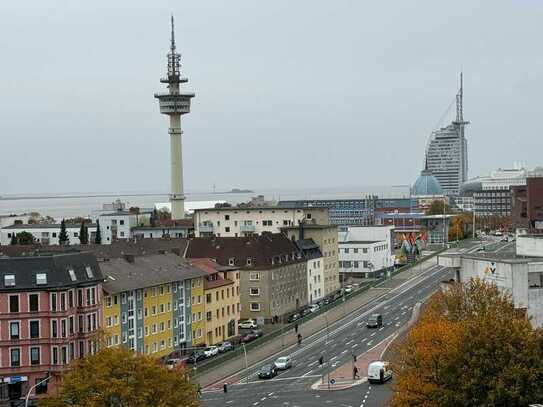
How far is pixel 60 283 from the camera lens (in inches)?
2393

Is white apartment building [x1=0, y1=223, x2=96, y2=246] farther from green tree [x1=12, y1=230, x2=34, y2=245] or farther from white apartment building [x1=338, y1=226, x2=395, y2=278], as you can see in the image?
white apartment building [x1=338, y1=226, x2=395, y2=278]

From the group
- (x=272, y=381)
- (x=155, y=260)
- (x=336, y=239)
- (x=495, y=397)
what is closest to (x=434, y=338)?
(x=495, y=397)

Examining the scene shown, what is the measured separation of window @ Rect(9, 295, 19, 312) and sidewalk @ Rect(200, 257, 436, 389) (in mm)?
11737

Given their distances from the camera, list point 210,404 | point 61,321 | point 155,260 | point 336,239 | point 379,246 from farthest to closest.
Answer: point 379,246 < point 336,239 < point 155,260 < point 61,321 < point 210,404

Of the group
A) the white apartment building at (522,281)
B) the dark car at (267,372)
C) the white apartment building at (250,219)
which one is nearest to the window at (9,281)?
the dark car at (267,372)

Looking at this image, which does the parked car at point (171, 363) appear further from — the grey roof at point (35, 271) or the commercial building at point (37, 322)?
the grey roof at point (35, 271)

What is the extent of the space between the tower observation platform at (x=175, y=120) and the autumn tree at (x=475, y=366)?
127 metres

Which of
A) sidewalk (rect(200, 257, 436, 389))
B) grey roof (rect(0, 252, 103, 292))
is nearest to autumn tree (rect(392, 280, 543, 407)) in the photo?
sidewalk (rect(200, 257, 436, 389))

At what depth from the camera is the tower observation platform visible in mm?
172125

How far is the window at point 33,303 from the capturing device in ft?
199

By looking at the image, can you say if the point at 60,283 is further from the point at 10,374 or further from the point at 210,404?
the point at 210,404

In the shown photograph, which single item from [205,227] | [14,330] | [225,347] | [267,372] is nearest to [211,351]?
[225,347]

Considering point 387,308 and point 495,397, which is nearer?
point 495,397

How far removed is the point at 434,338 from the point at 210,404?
49.9 feet
